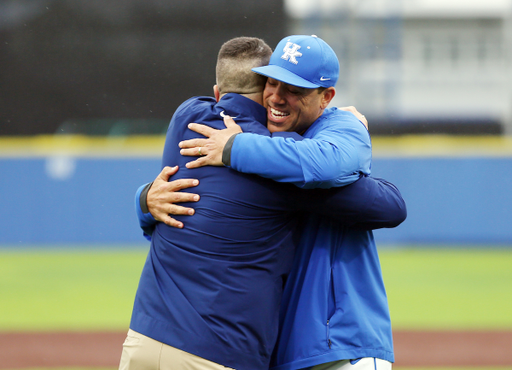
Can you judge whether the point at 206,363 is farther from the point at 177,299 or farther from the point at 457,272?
the point at 457,272

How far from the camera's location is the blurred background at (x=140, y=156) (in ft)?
28.7

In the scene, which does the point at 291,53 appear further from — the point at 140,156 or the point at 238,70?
the point at 140,156

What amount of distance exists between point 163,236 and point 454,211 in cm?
1127

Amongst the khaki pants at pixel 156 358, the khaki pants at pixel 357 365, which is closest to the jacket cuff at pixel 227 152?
the khaki pants at pixel 156 358

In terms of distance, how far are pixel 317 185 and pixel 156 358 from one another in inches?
30.9

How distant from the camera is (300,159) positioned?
6.62 ft

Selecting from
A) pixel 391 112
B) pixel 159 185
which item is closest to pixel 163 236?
pixel 159 185

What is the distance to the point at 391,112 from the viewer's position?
15.1 m

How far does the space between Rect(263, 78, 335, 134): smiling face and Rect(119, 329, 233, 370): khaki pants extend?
87 cm

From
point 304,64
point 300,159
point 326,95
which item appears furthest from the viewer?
point 326,95

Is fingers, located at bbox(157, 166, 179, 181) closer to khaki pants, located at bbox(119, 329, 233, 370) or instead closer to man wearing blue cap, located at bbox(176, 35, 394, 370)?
man wearing blue cap, located at bbox(176, 35, 394, 370)

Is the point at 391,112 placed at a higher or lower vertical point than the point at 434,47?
lower

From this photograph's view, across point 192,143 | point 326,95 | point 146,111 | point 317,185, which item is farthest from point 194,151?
point 146,111

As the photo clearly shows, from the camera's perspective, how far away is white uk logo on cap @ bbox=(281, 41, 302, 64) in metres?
2.26
